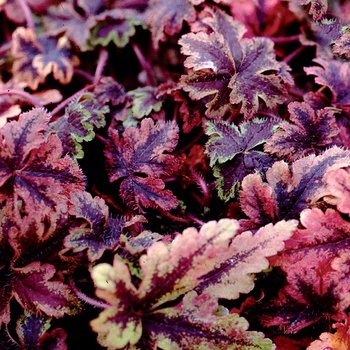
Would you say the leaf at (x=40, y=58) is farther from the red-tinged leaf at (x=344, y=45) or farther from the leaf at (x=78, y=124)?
the red-tinged leaf at (x=344, y=45)

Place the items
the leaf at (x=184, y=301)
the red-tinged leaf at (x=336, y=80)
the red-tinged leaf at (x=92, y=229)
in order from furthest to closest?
the red-tinged leaf at (x=336, y=80) < the red-tinged leaf at (x=92, y=229) < the leaf at (x=184, y=301)

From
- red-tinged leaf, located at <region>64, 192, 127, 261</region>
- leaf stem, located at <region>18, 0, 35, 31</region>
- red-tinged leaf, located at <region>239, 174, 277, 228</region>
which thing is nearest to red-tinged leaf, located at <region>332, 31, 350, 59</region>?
red-tinged leaf, located at <region>239, 174, 277, 228</region>

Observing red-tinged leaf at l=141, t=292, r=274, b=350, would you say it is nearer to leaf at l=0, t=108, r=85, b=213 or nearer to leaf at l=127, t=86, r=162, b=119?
leaf at l=0, t=108, r=85, b=213

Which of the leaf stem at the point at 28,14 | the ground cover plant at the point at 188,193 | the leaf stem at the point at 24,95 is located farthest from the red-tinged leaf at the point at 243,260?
the leaf stem at the point at 28,14

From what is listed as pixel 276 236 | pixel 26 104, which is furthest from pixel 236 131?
pixel 26 104

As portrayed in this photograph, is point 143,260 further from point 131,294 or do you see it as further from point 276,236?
point 276,236

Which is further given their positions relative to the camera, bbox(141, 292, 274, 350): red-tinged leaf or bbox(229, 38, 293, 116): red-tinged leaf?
bbox(229, 38, 293, 116): red-tinged leaf
